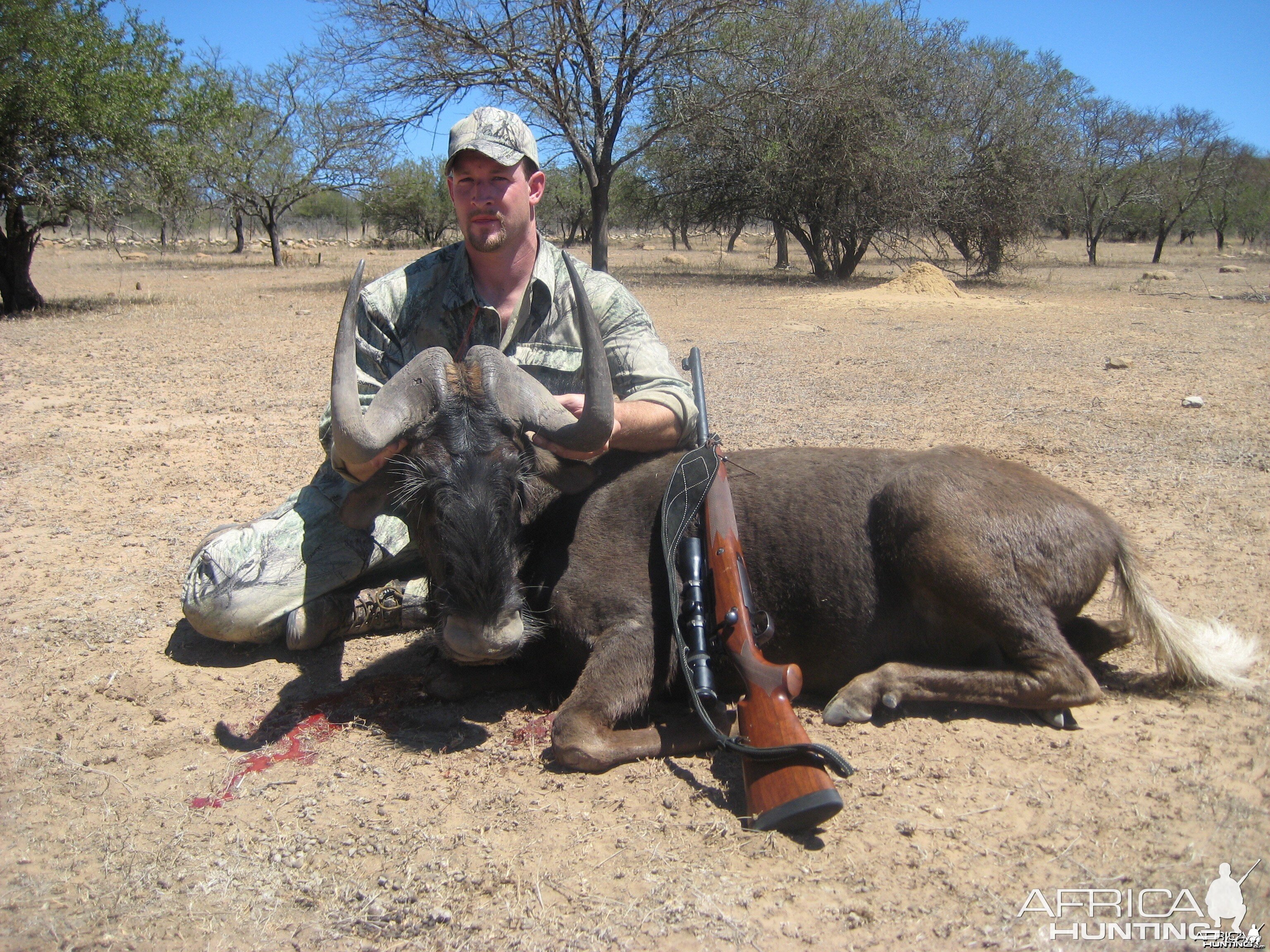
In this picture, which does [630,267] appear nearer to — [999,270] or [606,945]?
[999,270]

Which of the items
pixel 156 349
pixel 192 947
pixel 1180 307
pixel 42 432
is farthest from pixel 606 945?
pixel 1180 307

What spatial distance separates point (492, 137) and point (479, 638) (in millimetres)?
2540

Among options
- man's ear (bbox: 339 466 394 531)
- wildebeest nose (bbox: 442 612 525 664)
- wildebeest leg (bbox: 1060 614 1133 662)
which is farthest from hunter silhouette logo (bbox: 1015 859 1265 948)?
man's ear (bbox: 339 466 394 531)

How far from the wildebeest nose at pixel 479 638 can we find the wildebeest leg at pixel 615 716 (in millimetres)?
419

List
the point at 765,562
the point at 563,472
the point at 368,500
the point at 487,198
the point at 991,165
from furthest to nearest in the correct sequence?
the point at 991,165 < the point at 487,198 < the point at 765,562 < the point at 563,472 < the point at 368,500

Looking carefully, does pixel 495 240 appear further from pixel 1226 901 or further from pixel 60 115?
pixel 60 115

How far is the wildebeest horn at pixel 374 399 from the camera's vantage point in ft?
10.6

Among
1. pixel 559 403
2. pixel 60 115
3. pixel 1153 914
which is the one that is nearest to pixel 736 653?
pixel 559 403

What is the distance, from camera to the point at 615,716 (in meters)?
3.57

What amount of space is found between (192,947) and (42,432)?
21.3ft

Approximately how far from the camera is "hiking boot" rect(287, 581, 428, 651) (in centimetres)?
439

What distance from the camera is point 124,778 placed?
3291 millimetres

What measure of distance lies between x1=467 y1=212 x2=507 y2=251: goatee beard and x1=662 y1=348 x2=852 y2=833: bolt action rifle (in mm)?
1452

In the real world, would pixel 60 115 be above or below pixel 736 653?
above
